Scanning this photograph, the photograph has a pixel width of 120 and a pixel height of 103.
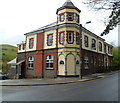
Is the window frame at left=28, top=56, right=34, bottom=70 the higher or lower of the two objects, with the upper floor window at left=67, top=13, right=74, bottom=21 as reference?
lower

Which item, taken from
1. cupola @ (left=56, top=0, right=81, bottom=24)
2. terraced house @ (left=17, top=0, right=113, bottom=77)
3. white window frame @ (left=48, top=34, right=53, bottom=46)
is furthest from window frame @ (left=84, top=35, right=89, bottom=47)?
white window frame @ (left=48, top=34, right=53, bottom=46)

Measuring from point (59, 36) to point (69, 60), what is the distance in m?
4.65

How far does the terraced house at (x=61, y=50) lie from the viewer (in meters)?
21.0

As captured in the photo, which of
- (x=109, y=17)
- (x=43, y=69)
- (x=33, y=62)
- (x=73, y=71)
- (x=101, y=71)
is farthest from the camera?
(x=101, y=71)

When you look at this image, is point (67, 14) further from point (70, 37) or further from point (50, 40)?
point (50, 40)

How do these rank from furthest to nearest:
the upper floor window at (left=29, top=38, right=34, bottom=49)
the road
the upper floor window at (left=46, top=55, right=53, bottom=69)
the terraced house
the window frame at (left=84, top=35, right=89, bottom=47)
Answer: the upper floor window at (left=29, top=38, right=34, bottom=49) < the window frame at (left=84, top=35, right=89, bottom=47) < the upper floor window at (left=46, top=55, right=53, bottom=69) < the terraced house < the road

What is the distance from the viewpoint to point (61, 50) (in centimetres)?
2144

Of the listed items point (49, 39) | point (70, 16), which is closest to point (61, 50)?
point (49, 39)

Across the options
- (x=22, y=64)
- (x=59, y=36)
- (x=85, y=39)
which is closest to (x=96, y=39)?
(x=85, y=39)

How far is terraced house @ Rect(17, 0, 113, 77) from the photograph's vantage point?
2103 cm

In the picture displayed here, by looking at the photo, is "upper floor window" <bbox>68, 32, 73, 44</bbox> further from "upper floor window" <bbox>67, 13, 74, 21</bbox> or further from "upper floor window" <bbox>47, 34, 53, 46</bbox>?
"upper floor window" <bbox>47, 34, 53, 46</bbox>

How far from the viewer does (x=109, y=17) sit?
962 cm

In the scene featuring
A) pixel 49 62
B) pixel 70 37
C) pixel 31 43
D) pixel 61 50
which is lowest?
pixel 49 62

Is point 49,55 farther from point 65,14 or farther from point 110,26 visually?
point 110,26
